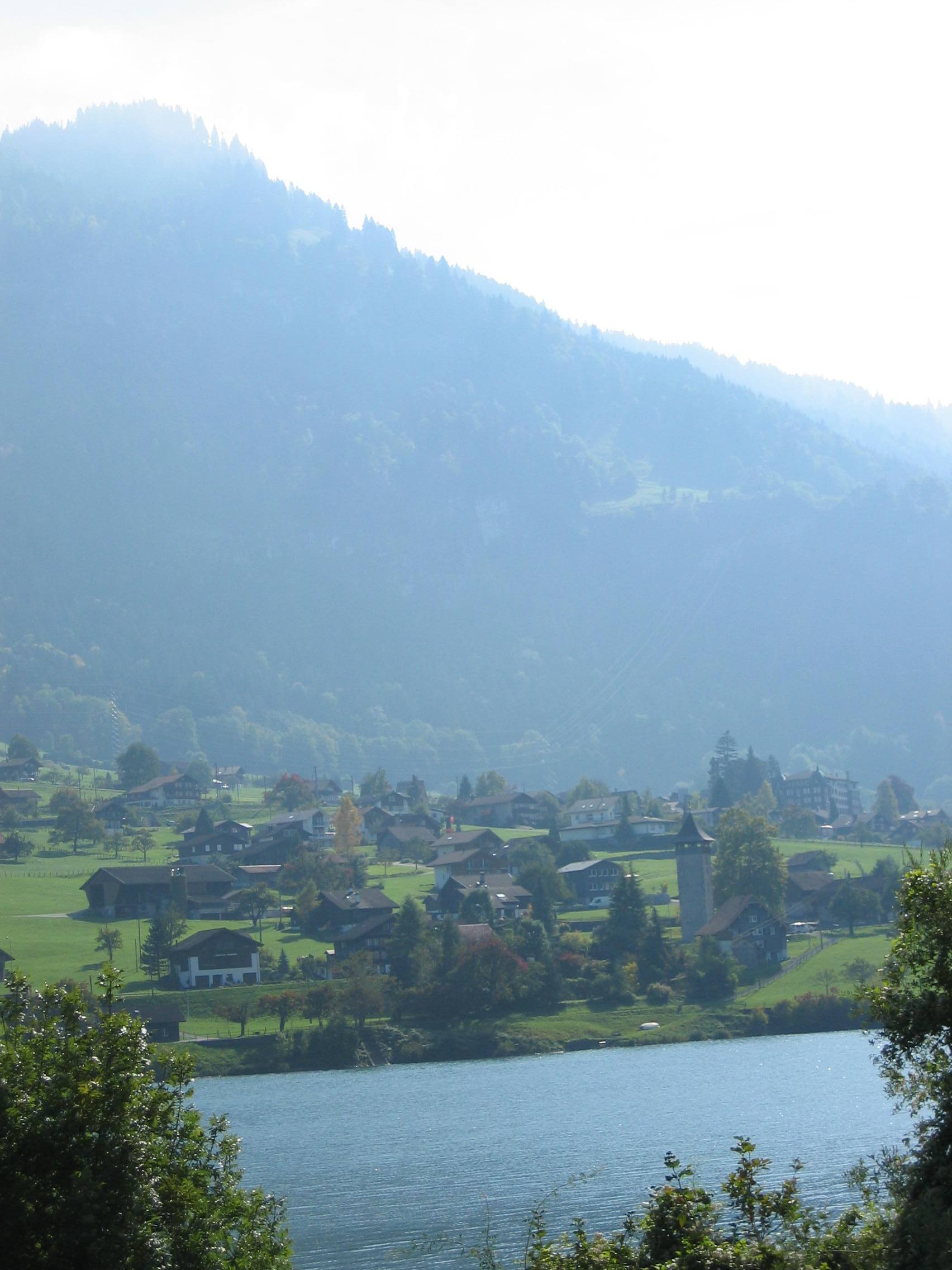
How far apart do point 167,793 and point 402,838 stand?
1827 inches

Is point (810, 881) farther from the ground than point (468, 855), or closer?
closer

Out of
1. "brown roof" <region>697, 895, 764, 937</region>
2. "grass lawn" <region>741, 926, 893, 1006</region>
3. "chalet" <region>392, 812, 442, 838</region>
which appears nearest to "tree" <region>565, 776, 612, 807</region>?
"chalet" <region>392, 812, 442, 838</region>

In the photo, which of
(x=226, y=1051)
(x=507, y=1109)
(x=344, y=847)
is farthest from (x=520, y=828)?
(x=507, y=1109)

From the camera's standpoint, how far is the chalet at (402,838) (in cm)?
14825

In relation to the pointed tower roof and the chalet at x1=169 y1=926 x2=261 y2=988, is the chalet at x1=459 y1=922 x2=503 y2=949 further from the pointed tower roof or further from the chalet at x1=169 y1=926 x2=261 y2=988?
the pointed tower roof

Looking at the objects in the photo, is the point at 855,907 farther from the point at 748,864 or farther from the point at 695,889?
the point at 695,889

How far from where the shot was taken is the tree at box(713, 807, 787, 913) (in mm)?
110000

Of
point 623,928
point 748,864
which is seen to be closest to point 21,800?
point 748,864

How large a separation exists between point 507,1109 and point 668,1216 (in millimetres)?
46766

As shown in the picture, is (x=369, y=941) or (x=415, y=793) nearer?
(x=369, y=941)

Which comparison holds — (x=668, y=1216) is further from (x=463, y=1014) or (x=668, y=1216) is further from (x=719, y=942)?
(x=719, y=942)

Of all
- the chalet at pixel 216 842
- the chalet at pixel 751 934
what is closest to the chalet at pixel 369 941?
the chalet at pixel 751 934

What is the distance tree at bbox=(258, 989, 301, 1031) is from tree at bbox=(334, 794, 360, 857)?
4852cm

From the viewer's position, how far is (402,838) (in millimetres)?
152000
